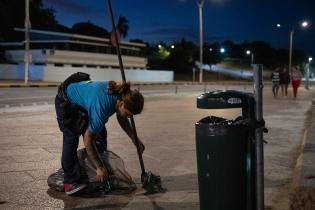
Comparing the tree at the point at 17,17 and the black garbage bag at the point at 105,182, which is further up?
the tree at the point at 17,17

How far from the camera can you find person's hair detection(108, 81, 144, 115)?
16.7 feet

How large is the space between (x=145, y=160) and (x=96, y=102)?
3.20 metres

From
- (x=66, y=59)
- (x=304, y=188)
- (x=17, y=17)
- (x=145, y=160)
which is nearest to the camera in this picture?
(x=304, y=188)

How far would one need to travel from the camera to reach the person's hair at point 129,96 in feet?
16.7

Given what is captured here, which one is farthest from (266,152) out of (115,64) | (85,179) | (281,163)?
(115,64)

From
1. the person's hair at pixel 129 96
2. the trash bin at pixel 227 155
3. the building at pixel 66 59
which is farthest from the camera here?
the building at pixel 66 59

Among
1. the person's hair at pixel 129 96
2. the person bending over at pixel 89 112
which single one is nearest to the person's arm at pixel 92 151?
the person bending over at pixel 89 112

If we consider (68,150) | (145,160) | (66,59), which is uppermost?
(66,59)

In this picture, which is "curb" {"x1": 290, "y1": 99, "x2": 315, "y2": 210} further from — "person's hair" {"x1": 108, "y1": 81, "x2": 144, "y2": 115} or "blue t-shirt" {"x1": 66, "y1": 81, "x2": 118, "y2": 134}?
"blue t-shirt" {"x1": 66, "y1": 81, "x2": 118, "y2": 134}

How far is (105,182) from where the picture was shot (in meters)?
6.23

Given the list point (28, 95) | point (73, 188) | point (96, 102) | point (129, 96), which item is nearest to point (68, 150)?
point (73, 188)

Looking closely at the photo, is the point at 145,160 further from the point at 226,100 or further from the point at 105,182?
the point at 226,100

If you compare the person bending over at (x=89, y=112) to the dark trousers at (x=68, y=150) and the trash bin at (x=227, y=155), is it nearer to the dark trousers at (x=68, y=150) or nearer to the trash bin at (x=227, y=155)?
the dark trousers at (x=68, y=150)

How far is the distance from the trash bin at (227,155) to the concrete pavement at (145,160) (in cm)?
111
